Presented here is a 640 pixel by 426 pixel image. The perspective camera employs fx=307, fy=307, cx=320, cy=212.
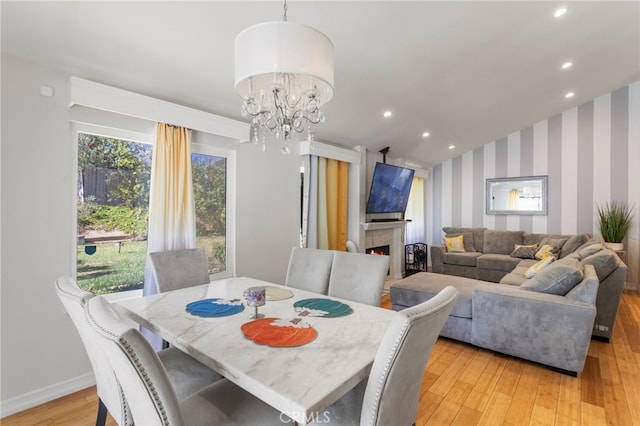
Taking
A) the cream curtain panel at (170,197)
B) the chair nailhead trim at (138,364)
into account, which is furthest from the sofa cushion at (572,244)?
the chair nailhead trim at (138,364)

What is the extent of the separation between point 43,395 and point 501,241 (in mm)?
6427

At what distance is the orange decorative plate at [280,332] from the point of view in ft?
4.36

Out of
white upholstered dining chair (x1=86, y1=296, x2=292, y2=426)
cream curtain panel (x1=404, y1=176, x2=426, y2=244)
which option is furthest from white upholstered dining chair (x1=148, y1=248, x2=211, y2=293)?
cream curtain panel (x1=404, y1=176, x2=426, y2=244)

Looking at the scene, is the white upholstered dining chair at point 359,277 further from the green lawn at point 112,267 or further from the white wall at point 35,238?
the white wall at point 35,238

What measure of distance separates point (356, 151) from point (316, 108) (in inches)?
118

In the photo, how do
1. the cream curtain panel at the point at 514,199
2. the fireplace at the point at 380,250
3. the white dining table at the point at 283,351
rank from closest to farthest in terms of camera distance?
the white dining table at the point at 283,351
the fireplace at the point at 380,250
the cream curtain panel at the point at 514,199

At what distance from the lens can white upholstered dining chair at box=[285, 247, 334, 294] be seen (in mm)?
2473

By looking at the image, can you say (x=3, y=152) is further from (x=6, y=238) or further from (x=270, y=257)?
(x=270, y=257)

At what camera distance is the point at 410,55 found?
281 cm

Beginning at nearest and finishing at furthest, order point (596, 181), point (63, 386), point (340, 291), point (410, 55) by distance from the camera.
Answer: point (63, 386) → point (340, 291) → point (410, 55) → point (596, 181)

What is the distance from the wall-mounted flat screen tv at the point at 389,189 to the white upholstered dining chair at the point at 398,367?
3.73 metres

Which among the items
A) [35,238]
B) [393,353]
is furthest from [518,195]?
[35,238]

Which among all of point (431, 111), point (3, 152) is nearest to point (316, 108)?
point (3, 152)

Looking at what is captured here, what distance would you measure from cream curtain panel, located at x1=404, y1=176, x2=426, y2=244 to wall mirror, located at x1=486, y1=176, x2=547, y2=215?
4.38 ft
